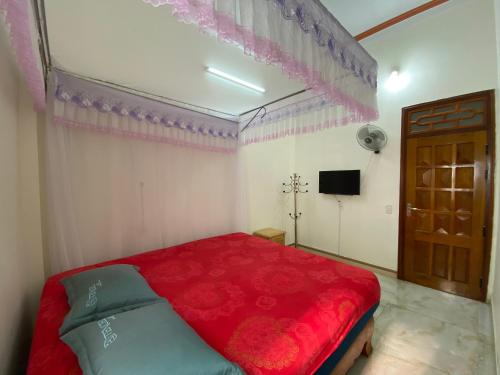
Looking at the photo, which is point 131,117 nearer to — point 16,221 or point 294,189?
point 16,221

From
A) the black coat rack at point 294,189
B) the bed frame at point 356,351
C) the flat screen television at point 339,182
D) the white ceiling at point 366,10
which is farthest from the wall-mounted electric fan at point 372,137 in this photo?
the bed frame at point 356,351

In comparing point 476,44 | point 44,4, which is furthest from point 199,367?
point 476,44

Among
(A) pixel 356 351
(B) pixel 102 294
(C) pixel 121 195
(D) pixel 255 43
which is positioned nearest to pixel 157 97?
(C) pixel 121 195

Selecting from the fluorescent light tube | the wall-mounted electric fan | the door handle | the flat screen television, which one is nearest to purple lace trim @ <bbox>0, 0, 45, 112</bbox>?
the fluorescent light tube

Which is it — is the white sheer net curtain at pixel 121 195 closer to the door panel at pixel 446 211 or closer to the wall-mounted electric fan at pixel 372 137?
the wall-mounted electric fan at pixel 372 137

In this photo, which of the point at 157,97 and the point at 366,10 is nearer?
the point at 366,10

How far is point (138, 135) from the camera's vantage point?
2.24 metres

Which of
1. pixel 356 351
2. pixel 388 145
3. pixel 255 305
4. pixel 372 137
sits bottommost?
pixel 356 351

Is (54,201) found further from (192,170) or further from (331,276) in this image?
(331,276)

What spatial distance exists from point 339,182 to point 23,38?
3551 mm

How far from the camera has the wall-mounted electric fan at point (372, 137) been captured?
9.36 feet

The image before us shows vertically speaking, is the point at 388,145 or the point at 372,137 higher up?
the point at 372,137

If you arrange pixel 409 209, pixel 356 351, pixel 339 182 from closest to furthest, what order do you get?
pixel 356 351 < pixel 409 209 < pixel 339 182

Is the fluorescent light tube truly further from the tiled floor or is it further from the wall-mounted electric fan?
the tiled floor
